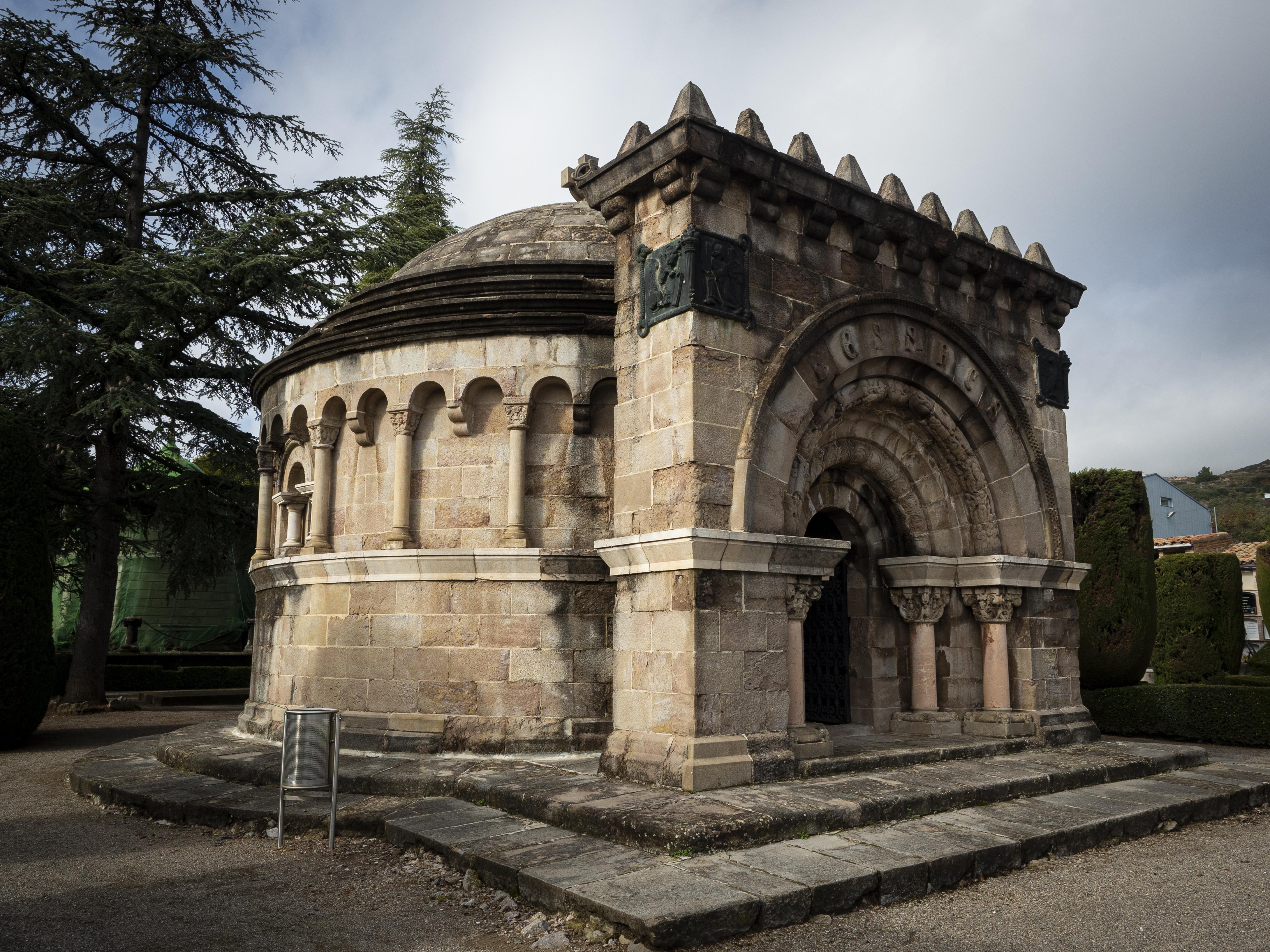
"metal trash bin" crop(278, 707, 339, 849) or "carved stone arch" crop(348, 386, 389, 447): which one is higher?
"carved stone arch" crop(348, 386, 389, 447)

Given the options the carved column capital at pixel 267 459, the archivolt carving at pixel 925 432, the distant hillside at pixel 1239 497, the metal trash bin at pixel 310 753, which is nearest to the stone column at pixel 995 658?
the archivolt carving at pixel 925 432

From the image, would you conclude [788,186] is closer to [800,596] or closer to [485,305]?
[485,305]

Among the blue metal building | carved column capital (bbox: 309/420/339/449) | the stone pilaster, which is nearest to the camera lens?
the stone pilaster

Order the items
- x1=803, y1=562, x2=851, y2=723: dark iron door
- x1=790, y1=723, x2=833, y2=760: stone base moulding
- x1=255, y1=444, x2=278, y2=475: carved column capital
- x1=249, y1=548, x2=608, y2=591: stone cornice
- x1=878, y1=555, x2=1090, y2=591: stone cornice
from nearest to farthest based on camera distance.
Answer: x1=790, y1=723, x2=833, y2=760: stone base moulding < x1=249, y1=548, x2=608, y2=591: stone cornice < x1=878, y1=555, x2=1090, y2=591: stone cornice < x1=803, y1=562, x2=851, y2=723: dark iron door < x1=255, y1=444, x2=278, y2=475: carved column capital

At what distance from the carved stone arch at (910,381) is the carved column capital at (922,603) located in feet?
3.42

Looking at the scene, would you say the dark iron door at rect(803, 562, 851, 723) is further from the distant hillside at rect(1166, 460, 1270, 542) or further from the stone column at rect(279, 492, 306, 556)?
the distant hillside at rect(1166, 460, 1270, 542)

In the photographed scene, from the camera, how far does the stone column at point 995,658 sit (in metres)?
9.04

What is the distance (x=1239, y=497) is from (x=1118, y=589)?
280 feet

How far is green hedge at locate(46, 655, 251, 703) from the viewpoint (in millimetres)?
21672

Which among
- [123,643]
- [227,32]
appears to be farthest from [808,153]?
[123,643]

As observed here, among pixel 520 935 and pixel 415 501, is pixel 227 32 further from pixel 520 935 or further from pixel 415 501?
pixel 520 935

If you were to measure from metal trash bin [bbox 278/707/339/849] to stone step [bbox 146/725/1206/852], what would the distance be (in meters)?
1.10

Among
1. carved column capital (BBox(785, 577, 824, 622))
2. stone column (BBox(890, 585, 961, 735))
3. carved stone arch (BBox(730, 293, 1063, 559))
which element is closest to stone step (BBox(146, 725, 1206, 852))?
stone column (BBox(890, 585, 961, 735))

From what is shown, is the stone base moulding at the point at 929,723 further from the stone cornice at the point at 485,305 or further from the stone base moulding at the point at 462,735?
the stone cornice at the point at 485,305
